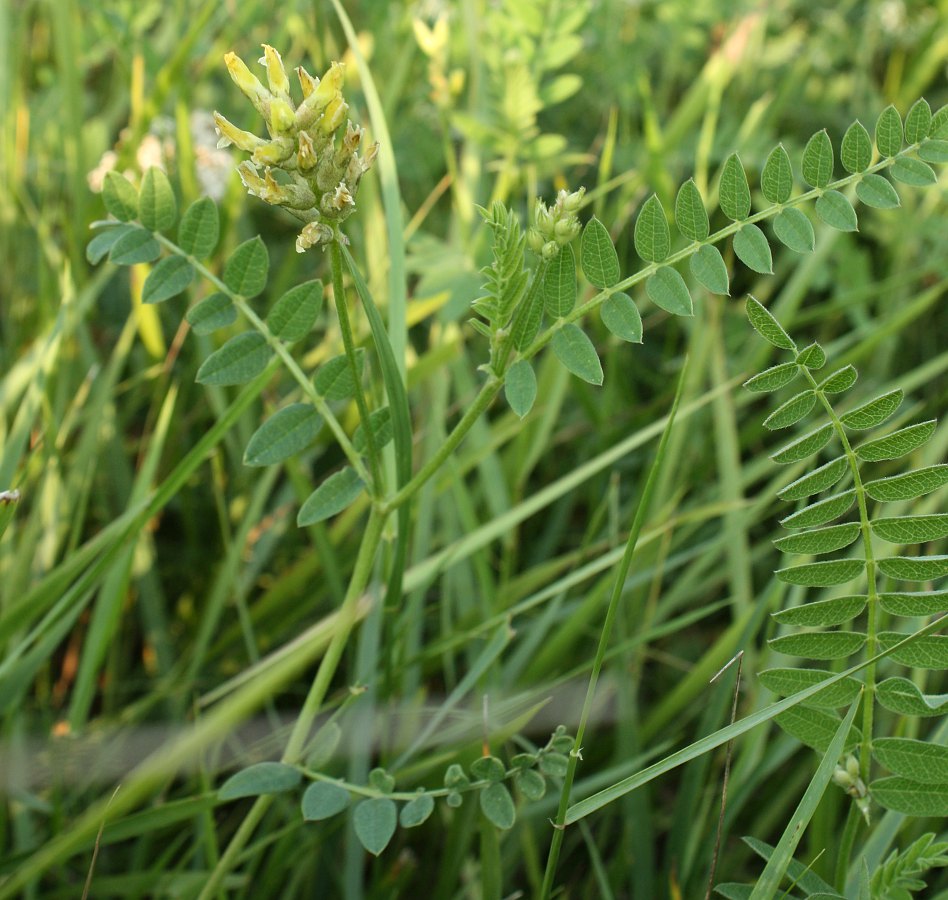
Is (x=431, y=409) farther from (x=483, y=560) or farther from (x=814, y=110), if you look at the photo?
(x=814, y=110)

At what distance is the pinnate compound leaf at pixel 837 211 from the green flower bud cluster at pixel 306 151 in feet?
1.27

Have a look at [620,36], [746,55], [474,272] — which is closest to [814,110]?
[746,55]

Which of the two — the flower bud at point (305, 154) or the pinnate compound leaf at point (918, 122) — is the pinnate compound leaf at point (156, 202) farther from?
the pinnate compound leaf at point (918, 122)

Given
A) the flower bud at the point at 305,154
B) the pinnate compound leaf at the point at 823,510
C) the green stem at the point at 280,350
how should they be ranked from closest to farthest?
the flower bud at the point at 305,154
the pinnate compound leaf at the point at 823,510
the green stem at the point at 280,350

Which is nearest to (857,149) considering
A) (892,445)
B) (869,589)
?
(892,445)

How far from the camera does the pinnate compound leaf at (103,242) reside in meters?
0.93

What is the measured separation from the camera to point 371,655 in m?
1.19

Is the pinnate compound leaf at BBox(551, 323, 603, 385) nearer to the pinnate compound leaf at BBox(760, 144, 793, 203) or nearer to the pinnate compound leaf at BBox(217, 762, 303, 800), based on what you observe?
the pinnate compound leaf at BBox(760, 144, 793, 203)

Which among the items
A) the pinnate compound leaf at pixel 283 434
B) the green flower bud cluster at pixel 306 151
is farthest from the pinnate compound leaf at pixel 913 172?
the pinnate compound leaf at pixel 283 434

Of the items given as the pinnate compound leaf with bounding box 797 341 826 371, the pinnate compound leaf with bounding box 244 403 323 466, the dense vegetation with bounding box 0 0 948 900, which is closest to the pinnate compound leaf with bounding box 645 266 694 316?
the dense vegetation with bounding box 0 0 948 900

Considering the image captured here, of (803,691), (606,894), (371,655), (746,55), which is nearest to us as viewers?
(803,691)

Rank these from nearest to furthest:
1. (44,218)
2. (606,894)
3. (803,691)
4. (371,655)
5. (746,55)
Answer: (803,691)
(606,894)
(371,655)
(44,218)
(746,55)

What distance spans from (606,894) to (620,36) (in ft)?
6.10

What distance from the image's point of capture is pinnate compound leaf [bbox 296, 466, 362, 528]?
897 mm
